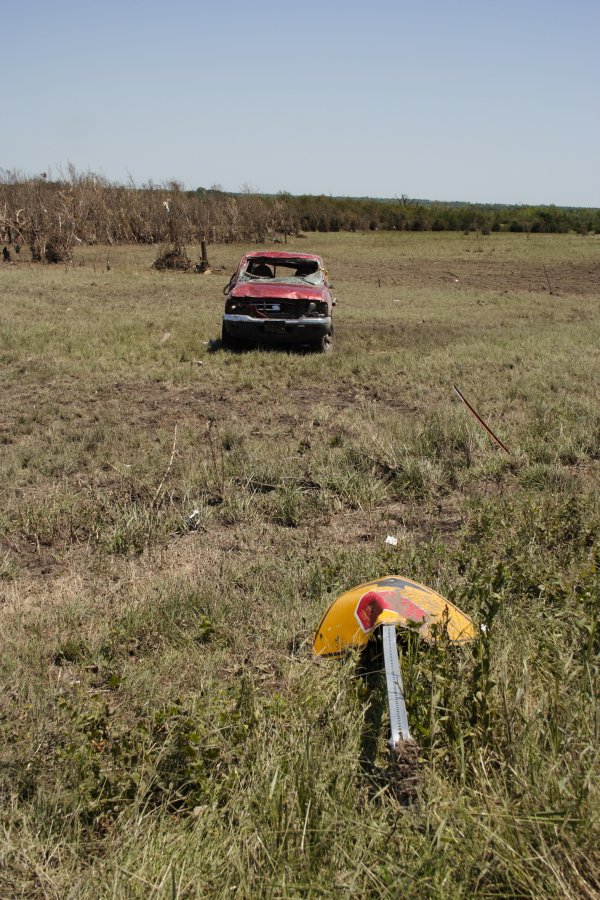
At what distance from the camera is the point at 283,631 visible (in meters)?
3.62

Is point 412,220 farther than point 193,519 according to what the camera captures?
Yes

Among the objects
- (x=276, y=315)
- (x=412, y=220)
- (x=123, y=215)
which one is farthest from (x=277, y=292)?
(x=412, y=220)

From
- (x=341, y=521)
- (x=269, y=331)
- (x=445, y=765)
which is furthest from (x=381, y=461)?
(x=269, y=331)

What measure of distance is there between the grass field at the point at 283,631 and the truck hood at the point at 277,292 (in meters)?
1.80

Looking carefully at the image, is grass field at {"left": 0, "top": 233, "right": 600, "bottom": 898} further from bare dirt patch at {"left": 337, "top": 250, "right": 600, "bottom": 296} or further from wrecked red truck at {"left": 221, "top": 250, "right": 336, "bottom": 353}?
bare dirt patch at {"left": 337, "top": 250, "right": 600, "bottom": 296}

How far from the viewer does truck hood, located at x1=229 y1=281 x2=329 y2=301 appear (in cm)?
1170

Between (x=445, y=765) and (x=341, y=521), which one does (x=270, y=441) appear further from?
(x=445, y=765)

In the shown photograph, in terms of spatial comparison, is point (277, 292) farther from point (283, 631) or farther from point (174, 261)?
point (174, 261)

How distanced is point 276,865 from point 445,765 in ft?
2.45

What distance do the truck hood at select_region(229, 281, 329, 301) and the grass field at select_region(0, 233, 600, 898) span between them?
1804 millimetres

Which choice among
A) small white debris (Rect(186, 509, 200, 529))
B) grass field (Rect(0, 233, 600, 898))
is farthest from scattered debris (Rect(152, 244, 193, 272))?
small white debris (Rect(186, 509, 200, 529))

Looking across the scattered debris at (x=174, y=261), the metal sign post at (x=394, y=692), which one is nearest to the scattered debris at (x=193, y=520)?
the metal sign post at (x=394, y=692)

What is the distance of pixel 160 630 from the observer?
147 inches

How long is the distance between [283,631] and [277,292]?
29.0 feet
